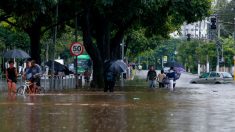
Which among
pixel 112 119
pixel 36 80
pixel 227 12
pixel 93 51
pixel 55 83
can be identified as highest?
pixel 227 12

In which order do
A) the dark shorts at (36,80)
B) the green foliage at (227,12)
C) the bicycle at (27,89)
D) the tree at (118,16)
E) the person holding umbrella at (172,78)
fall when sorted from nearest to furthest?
1. the bicycle at (27,89)
2. the dark shorts at (36,80)
3. the tree at (118,16)
4. the person holding umbrella at (172,78)
5. the green foliage at (227,12)

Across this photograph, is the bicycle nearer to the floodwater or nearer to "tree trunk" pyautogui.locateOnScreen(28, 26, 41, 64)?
the floodwater

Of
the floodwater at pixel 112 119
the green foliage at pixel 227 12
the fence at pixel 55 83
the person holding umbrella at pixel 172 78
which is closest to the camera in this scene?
the floodwater at pixel 112 119

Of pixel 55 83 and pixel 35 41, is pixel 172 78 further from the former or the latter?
pixel 35 41

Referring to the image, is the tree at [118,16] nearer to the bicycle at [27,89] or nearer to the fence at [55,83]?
the fence at [55,83]

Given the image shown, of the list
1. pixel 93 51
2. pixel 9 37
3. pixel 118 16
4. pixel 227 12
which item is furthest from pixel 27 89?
pixel 227 12

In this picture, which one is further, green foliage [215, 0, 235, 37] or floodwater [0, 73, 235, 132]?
green foliage [215, 0, 235, 37]

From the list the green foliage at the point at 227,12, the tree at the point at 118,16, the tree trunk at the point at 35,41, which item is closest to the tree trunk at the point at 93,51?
the tree at the point at 118,16

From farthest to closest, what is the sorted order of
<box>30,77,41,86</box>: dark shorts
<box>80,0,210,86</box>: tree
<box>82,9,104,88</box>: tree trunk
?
<box>82,9,104,88</box>: tree trunk
<box>80,0,210,86</box>: tree
<box>30,77,41,86</box>: dark shorts

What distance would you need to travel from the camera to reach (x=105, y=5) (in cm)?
3005

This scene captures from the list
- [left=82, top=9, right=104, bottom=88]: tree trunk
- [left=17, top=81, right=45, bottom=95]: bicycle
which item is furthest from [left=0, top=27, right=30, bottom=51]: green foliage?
[left=17, top=81, right=45, bottom=95]: bicycle

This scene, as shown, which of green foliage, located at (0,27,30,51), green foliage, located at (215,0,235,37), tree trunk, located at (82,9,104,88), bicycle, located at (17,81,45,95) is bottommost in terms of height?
bicycle, located at (17,81,45,95)

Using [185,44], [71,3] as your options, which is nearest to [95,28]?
[71,3]

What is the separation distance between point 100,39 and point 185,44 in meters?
82.9
